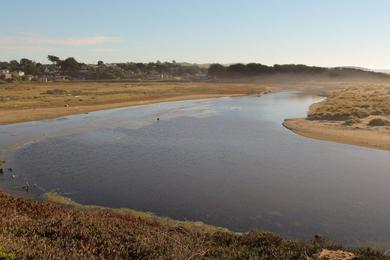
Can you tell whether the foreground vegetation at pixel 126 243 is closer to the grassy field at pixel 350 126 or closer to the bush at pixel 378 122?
the grassy field at pixel 350 126

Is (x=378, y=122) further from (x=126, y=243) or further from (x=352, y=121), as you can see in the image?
(x=126, y=243)

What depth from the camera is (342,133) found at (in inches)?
1439

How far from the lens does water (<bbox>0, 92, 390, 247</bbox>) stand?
16.3 metres

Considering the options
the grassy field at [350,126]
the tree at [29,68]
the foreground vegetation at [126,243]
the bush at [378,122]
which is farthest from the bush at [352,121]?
the tree at [29,68]

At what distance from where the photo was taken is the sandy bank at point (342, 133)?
106 ft

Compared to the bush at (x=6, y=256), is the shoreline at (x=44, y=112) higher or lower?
lower

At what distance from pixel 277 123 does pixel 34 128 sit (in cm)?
2653

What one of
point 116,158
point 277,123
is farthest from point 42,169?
point 277,123

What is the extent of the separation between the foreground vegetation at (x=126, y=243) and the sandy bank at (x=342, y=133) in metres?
21.9

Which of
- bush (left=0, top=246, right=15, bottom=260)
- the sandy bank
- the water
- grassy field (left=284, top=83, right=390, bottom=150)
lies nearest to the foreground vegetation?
bush (left=0, top=246, right=15, bottom=260)

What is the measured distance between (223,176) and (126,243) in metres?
12.7

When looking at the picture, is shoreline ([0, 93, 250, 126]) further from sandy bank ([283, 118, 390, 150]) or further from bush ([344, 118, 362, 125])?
bush ([344, 118, 362, 125])

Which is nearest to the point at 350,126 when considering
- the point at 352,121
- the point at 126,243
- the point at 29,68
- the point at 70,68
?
the point at 352,121

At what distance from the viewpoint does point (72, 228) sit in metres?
11.0
